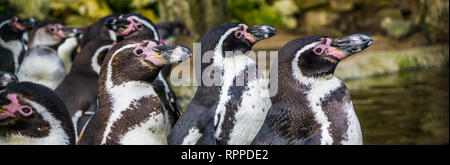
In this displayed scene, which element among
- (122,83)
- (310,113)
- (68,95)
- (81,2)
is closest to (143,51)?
(122,83)

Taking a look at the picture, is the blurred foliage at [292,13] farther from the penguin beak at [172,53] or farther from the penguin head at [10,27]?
the penguin beak at [172,53]

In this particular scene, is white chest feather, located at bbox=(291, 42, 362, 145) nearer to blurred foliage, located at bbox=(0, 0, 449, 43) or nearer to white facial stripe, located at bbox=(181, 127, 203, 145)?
white facial stripe, located at bbox=(181, 127, 203, 145)

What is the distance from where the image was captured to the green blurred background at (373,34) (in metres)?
7.37

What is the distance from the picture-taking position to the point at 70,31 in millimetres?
5566

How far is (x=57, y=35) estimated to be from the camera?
5602 millimetres

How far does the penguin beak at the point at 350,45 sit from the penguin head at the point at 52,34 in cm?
309

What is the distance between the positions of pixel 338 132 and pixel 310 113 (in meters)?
0.15

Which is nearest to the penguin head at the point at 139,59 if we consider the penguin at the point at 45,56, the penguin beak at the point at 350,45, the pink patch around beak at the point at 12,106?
the pink patch around beak at the point at 12,106

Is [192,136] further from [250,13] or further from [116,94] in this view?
[250,13]

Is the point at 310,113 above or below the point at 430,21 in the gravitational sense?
above

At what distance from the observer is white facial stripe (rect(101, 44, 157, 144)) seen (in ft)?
9.80

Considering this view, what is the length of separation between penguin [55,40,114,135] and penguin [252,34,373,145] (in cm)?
220

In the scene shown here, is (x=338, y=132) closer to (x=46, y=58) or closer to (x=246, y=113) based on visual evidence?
(x=246, y=113)

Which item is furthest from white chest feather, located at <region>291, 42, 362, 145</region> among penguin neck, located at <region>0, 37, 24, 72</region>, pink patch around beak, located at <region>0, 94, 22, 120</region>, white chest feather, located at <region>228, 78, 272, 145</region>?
penguin neck, located at <region>0, 37, 24, 72</region>
